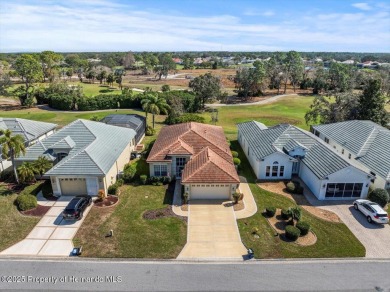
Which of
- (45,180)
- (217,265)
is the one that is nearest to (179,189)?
(217,265)

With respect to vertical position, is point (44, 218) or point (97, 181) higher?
point (97, 181)

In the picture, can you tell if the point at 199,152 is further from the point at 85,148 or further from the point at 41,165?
the point at 41,165

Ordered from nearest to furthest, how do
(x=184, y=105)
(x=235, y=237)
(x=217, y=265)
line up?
1. (x=217, y=265)
2. (x=235, y=237)
3. (x=184, y=105)

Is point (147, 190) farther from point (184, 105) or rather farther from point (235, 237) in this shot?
point (184, 105)

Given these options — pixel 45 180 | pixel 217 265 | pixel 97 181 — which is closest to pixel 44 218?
pixel 97 181

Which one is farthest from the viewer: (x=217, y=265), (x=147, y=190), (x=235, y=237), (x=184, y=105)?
(x=184, y=105)

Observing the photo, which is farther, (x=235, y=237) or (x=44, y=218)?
(x=44, y=218)
